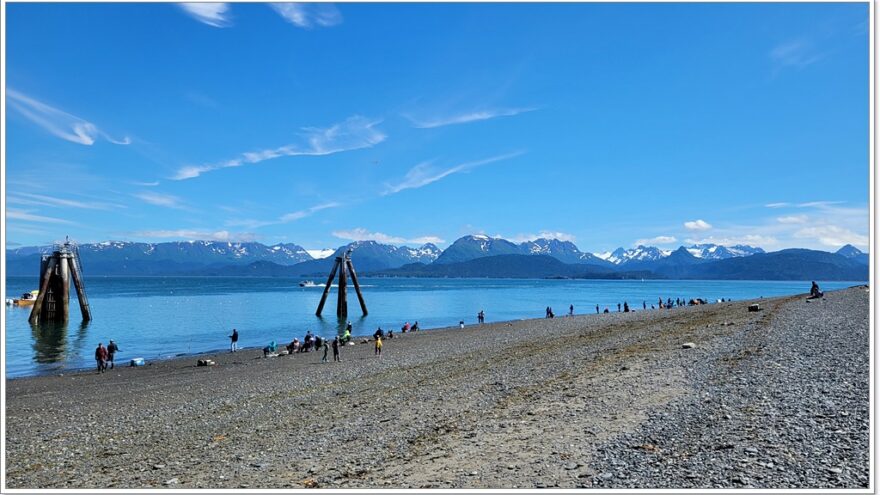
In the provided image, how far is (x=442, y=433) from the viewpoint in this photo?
1162 centimetres

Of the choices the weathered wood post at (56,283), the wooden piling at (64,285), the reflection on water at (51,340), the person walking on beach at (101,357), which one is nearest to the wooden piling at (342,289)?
the reflection on water at (51,340)

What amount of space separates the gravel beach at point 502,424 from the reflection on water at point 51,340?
13.7m

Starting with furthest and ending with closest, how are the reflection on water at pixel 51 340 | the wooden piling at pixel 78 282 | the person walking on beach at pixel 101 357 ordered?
the wooden piling at pixel 78 282 → the reflection on water at pixel 51 340 → the person walking on beach at pixel 101 357

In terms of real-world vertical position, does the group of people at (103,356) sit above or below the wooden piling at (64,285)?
below

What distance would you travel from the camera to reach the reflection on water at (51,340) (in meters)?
34.4

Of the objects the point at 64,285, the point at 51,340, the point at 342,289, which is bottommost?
the point at 51,340

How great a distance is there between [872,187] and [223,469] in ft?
38.2

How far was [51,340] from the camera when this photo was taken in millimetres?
42969

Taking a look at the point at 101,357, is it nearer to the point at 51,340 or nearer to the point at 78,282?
the point at 51,340

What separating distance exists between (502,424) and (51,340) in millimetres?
44577

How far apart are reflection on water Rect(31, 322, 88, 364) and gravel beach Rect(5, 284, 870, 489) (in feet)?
44.8

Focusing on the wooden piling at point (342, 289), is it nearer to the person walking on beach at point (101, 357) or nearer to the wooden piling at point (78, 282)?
the wooden piling at point (78, 282)

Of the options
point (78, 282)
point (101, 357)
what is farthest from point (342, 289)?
point (101, 357)

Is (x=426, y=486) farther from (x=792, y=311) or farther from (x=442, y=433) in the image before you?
(x=792, y=311)
